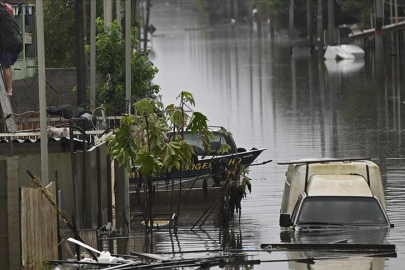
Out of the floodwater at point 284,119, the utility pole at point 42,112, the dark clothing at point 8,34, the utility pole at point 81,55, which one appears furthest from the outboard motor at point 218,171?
the utility pole at point 81,55

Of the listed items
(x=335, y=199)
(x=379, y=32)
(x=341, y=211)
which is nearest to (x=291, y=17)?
(x=379, y=32)

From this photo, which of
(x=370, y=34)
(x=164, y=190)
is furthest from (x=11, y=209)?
(x=370, y=34)

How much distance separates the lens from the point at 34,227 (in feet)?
56.3

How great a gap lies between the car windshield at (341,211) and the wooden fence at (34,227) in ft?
14.5

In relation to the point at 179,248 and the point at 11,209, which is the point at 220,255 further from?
the point at 11,209

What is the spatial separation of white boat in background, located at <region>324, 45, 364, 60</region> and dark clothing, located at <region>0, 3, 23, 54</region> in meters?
75.5

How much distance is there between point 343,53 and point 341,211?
78.5 metres

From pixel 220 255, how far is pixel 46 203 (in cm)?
271

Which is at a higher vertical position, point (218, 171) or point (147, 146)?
point (147, 146)

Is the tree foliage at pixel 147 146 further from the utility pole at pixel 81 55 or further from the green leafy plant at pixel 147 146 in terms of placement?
the utility pole at pixel 81 55

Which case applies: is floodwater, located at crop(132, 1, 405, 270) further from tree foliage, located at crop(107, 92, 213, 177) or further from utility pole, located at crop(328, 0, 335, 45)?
utility pole, located at crop(328, 0, 335, 45)

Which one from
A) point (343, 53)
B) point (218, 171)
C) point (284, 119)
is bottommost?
point (218, 171)

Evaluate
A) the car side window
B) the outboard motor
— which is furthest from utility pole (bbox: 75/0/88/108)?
Answer: the car side window

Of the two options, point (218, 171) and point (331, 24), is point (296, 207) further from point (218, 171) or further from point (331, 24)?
point (331, 24)
